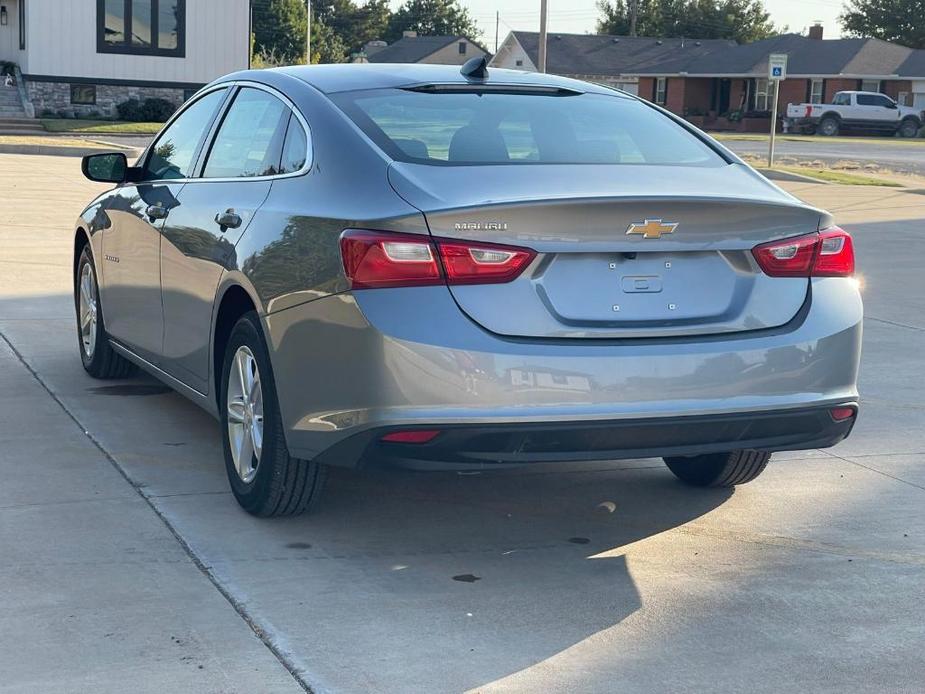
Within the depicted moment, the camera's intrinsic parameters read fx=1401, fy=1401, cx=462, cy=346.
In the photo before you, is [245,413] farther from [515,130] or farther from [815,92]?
[815,92]

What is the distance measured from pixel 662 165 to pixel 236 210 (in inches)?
63.2

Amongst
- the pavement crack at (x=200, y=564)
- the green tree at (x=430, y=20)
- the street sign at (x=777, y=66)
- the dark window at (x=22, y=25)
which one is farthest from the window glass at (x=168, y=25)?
the green tree at (x=430, y=20)

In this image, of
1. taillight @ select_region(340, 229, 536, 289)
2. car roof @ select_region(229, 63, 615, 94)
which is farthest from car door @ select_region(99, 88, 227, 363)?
taillight @ select_region(340, 229, 536, 289)

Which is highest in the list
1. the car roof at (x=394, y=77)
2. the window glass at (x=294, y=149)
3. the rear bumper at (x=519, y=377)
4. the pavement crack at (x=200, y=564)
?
the car roof at (x=394, y=77)

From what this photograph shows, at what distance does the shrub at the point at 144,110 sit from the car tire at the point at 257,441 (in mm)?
36264

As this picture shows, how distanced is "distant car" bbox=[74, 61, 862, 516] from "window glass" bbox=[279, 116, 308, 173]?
0.01 m

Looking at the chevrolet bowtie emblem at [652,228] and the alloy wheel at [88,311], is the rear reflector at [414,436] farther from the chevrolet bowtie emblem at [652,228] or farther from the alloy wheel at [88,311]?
the alloy wheel at [88,311]

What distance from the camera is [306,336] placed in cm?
462

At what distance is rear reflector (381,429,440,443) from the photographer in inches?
170

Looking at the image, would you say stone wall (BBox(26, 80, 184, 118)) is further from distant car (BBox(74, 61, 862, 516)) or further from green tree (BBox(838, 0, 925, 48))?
green tree (BBox(838, 0, 925, 48))

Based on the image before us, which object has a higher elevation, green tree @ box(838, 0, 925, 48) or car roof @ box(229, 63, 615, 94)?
green tree @ box(838, 0, 925, 48)

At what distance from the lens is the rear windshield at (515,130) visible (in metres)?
4.92

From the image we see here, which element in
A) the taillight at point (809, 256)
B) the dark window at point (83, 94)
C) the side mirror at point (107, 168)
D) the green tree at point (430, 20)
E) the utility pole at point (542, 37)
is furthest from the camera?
the green tree at point (430, 20)

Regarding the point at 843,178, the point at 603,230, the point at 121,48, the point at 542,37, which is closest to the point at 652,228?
the point at 603,230
